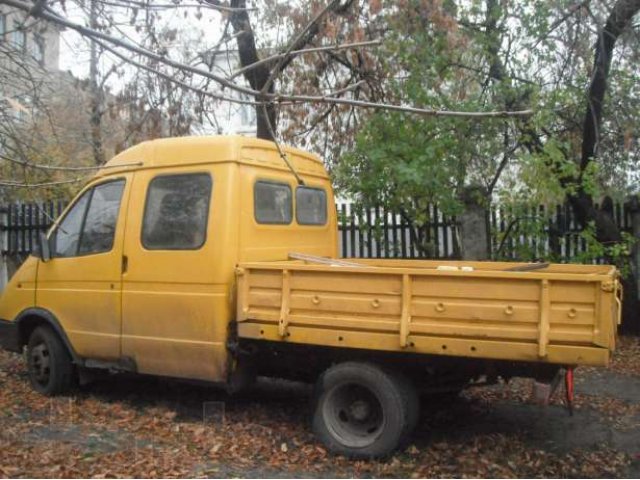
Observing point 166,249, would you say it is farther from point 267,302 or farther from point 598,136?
point 598,136

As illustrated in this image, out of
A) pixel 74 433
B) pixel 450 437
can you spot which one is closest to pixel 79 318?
pixel 74 433

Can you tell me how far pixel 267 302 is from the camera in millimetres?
5355

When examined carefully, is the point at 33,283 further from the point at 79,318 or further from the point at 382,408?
the point at 382,408

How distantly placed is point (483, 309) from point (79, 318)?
400 cm

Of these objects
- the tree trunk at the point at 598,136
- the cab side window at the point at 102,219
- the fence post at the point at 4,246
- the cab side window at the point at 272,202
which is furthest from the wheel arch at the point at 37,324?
the tree trunk at the point at 598,136

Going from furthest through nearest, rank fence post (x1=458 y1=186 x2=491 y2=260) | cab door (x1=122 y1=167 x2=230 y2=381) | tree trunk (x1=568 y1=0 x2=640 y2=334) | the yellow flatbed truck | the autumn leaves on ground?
fence post (x1=458 y1=186 x2=491 y2=260) → tree trunk (x1=568 y1=0 x2=640 y2=334) → cab door (x1=122 y1=167 x2=230 y2=381) → the autumn leaves on ground → the yellow flatbed truck

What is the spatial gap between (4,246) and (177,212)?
7.83 meters

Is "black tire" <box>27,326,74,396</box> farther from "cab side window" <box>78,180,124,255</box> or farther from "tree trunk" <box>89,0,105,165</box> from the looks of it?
"tree trunk" <box>89,0,105,165</box>

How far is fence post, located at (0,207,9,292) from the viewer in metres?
12.1

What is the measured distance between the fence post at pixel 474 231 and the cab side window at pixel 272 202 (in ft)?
13.2

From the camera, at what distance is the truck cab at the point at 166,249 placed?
225 inches

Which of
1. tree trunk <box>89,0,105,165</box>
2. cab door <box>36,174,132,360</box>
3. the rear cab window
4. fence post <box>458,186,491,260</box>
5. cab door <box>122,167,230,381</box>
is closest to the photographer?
cab door <box>122,167,230,381</box>

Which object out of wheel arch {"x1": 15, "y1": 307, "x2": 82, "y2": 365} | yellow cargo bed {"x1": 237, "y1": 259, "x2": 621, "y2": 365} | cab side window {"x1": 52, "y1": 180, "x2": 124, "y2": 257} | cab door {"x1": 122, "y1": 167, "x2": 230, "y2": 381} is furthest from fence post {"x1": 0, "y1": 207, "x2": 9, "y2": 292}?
yellow cargo bed {"x1": 237, "y1": 259, "x2": 621, "y2": 365}

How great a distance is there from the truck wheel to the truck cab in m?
0.97
